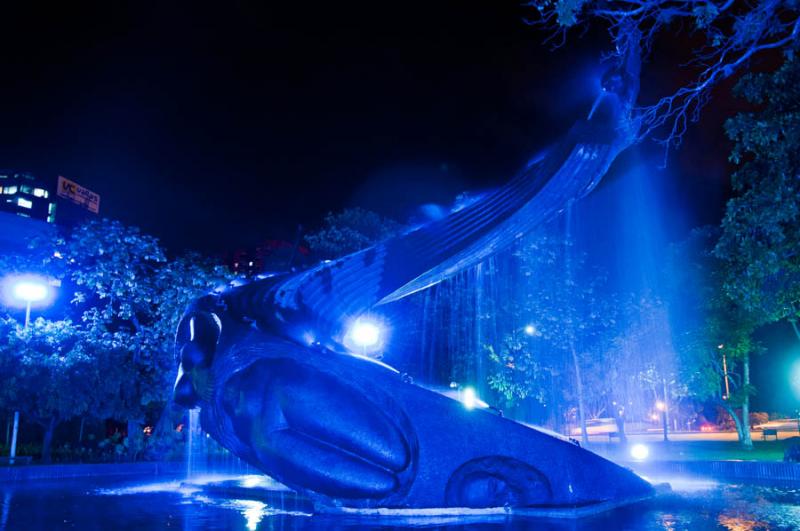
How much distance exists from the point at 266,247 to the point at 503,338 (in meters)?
23.6

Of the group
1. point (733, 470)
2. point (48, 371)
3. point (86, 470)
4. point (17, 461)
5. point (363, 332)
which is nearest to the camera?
point (363, 332)

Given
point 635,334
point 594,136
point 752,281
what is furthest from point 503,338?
point 594,136

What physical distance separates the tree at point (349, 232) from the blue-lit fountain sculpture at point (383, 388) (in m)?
13.4

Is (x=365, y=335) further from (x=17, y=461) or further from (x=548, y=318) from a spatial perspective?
(x=17, y=461)

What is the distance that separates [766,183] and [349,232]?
1393cm

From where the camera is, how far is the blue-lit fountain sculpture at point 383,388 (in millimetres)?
8633

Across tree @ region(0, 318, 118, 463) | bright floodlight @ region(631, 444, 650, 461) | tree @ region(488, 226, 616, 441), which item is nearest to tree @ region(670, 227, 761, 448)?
tree @ region(488, 226, 616, 441)

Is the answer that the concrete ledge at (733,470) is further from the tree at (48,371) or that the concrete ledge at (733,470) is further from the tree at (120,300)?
the tree at (48,371)

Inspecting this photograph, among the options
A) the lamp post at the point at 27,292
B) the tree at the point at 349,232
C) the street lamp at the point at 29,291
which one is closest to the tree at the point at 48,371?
the lamp post at the point at 27,292

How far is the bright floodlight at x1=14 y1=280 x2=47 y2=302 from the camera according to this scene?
20.9 meters

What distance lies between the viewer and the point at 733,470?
15695mm

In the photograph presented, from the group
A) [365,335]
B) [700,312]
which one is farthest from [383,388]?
[700,312]

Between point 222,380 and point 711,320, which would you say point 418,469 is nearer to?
point 222,380

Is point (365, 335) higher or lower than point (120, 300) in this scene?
→ lower
